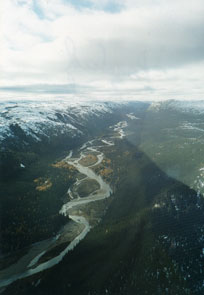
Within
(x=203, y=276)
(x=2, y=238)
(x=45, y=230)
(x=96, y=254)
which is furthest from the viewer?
(x=45, y=230)

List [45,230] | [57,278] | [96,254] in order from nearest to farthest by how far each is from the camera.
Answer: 1. [57,278]
2. [96,254]
3. [45,230]

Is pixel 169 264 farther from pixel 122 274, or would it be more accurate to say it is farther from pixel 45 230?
pixel 45 230

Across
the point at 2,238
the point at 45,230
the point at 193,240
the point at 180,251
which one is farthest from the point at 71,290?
the point at 193,240

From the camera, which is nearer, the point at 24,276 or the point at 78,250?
the point at 24,276

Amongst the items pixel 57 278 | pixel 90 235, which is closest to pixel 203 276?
pixel 90 235

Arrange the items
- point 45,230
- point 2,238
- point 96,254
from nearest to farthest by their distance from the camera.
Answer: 1. point 96,254
2. point 2,238
3. point 45,230

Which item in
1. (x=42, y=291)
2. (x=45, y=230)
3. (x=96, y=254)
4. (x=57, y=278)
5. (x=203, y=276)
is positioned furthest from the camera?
(x=45, y=230)

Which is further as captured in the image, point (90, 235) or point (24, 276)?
point (90, 235)

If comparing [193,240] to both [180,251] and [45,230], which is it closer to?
[180,251]

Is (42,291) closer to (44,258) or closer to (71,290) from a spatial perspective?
(71,290)
